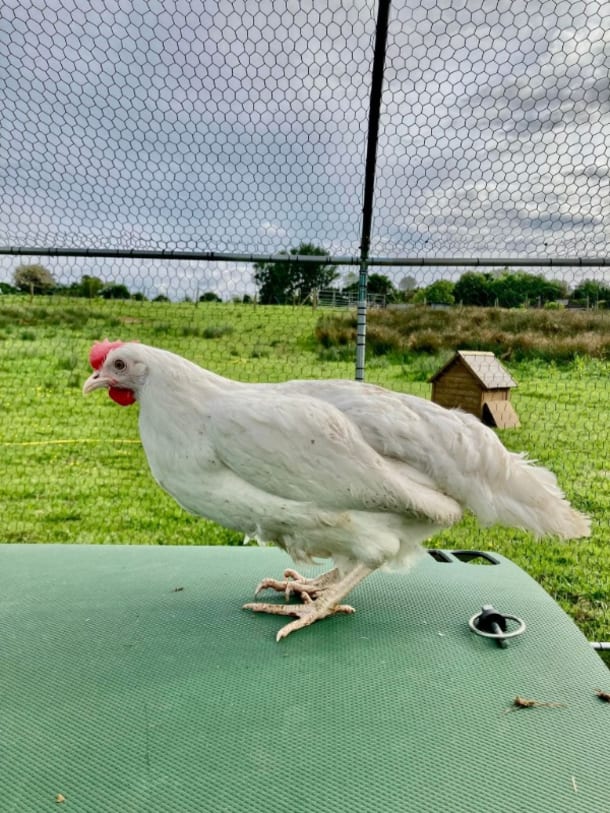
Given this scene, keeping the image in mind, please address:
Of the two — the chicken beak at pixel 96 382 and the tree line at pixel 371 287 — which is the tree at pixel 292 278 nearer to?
the tree line at pixel 371 287

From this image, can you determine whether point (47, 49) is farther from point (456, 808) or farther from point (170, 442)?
point (456, 808)

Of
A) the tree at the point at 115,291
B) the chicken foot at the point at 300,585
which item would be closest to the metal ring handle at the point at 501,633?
the chicken foot at the point at 300,585

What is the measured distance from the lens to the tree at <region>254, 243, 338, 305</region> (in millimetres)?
2393

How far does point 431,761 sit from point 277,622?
0.59 metres

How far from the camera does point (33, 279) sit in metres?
2.52

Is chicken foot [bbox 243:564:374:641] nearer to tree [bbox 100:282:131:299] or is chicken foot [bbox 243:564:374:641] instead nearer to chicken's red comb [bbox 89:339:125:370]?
chicken's red comb [bbox 89:339:125:370]

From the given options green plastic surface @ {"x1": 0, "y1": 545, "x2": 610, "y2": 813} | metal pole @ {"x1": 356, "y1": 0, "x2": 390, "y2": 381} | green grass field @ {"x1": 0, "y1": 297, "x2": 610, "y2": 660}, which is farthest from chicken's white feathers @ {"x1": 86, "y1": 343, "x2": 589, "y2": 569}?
green grass field @ {"x1": 0, "y1": 297, "x2": 610, "y2": 660}

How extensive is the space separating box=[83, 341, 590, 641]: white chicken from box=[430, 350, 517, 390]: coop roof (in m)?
1.37

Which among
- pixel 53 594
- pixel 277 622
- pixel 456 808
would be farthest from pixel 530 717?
pixel 53 594

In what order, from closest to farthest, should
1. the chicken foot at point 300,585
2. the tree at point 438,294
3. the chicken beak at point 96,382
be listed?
1. the chicken beak at point 96,382
2. the chicken foot at point 300,585
3. the tree at point 438,294

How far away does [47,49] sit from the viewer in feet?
7.04

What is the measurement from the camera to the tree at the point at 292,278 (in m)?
2.39

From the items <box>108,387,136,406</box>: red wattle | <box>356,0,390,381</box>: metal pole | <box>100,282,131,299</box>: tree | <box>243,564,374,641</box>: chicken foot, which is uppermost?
<box>356,0,390,381</box>: metal pole

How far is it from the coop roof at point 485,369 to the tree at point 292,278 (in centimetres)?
86
